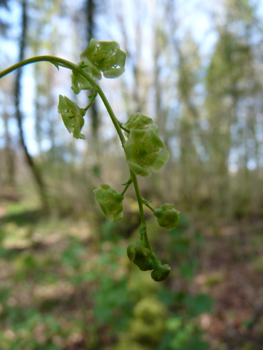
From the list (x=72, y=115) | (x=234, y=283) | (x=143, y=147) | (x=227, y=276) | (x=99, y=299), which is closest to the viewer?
(x=143, y=147)

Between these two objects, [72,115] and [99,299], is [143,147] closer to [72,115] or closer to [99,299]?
[72,115]

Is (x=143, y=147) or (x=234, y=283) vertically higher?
(x=143, y=147)

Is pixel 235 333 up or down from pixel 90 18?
down

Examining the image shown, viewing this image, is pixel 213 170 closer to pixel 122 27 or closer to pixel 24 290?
pixel 122 27

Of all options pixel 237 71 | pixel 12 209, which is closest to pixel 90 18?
pixel 237 71

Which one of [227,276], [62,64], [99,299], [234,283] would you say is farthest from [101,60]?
[227,276]

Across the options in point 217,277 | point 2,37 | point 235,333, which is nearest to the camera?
point 2,37
